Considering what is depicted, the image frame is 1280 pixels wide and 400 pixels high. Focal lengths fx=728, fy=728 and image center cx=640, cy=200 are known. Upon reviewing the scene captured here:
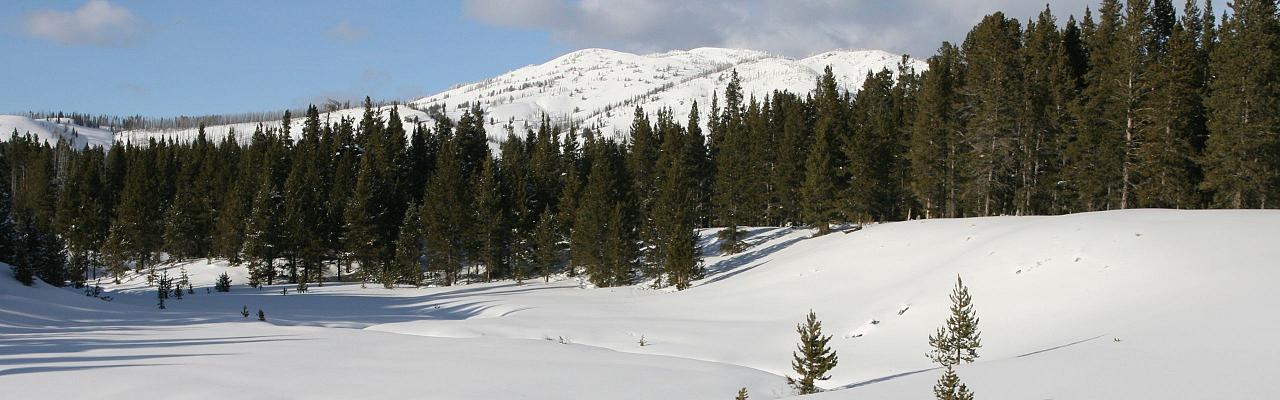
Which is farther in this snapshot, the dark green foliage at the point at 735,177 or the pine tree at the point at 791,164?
the dark green foliage at the point at 735,177

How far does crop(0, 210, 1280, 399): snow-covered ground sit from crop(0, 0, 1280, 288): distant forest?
8.09m

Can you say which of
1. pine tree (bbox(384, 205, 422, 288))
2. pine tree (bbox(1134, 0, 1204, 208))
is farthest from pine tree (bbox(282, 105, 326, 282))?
pine tree (bbox(1134, 0, 1204, 208))

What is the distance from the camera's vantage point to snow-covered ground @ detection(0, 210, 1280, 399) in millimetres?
11406

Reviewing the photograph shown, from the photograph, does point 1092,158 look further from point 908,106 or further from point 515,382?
point 515,382

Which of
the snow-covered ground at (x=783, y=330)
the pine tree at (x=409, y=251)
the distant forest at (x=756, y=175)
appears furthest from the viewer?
the pine tree at (x=409, y=251)

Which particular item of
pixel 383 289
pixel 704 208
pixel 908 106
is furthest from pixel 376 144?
pixel 908 106

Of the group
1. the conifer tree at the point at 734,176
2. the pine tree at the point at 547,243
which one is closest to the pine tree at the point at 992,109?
the conifer tree at the point at 734,176

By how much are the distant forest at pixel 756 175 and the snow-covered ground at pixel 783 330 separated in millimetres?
8094

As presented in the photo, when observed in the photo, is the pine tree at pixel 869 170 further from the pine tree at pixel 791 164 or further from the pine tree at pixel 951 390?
the pine tree at pixel 951 390

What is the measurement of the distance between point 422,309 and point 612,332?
14.1 metres

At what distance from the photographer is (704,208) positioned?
237ft

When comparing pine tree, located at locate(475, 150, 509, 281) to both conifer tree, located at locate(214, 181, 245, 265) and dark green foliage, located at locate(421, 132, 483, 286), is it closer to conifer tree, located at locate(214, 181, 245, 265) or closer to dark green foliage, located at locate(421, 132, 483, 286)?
dark green foliage, located at locate(421, 132, 483, 286)

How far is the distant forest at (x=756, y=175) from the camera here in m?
35.4

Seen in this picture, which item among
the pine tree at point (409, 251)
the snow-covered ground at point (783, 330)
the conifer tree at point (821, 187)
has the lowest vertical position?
the snow-covered ground at point (783, 330)
